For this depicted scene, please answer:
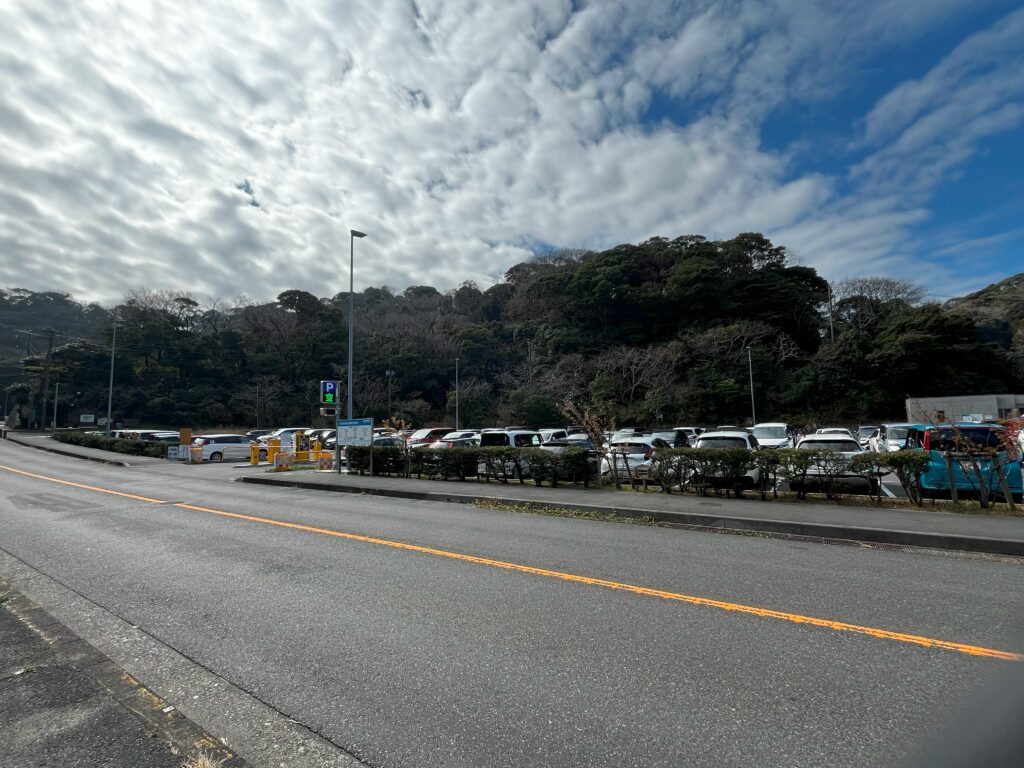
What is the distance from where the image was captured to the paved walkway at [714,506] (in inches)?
302

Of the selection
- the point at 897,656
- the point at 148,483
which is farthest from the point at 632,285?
the point at 897,656

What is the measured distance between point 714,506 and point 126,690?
354 inches

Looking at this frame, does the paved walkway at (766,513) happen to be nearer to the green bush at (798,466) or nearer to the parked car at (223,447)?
the green bush at (798,466)

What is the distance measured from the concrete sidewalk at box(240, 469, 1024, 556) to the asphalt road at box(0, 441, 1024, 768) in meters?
0.82

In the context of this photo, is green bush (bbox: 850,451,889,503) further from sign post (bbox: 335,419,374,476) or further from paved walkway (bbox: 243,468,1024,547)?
sign post (bbox: 335,419,374,476)

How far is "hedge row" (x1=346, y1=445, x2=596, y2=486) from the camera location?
13.2 meters

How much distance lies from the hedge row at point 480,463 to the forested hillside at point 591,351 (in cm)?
2523

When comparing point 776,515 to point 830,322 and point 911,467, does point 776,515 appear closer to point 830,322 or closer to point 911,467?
point 911,467

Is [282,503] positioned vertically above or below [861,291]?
below

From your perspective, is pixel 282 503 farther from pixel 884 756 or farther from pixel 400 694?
pixel 884 756

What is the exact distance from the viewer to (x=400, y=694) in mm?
3227

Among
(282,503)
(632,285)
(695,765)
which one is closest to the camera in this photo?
(695,765)

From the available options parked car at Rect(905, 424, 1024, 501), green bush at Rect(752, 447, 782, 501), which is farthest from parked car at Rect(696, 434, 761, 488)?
parked car at Rect(905, 424, 1024, 501)

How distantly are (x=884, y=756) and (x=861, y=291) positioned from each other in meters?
52.9
